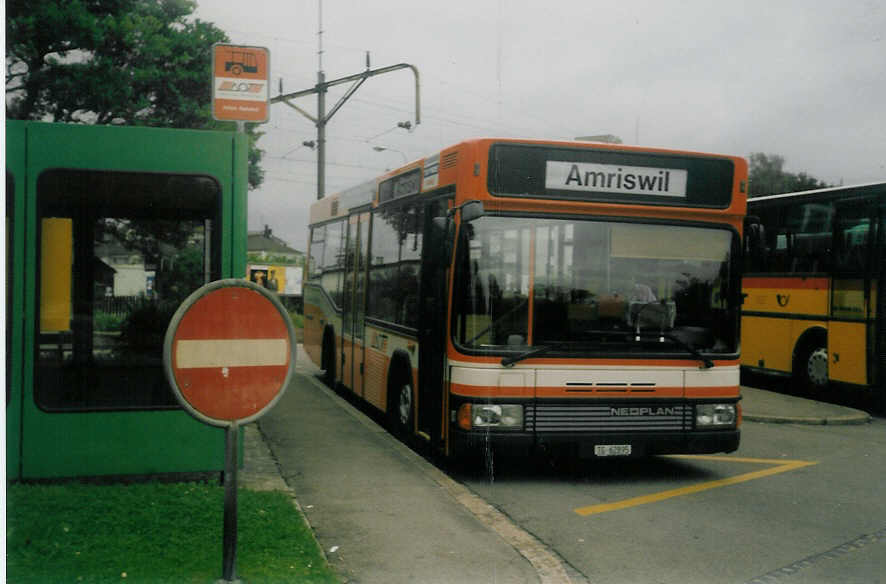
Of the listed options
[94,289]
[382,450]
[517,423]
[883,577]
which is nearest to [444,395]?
[517,423]

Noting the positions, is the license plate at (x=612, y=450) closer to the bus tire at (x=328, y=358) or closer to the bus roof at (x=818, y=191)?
the bus tire at (x=328, y=358)

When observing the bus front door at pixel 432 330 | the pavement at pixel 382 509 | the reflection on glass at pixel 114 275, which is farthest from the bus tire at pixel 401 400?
the reflection on glass at pixel 114 275

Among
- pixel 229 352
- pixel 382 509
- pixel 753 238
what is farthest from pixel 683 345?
pixel 229 352

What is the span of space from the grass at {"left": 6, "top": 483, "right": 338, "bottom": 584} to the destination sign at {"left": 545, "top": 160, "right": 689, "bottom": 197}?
3.52 m

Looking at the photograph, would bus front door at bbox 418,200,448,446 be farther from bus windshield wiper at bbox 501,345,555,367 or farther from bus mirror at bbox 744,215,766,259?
bus mirror at bbox 744,215,766,259

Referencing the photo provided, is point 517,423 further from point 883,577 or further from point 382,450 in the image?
point 883,577

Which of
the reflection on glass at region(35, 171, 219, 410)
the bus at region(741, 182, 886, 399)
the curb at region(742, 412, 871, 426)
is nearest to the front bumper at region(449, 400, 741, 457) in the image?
the reflection on glass at region(35, 171, 219, 410)

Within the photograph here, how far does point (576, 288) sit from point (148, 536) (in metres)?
3.99

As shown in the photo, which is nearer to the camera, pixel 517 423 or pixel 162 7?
pixel 517 423

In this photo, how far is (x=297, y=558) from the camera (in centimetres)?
538

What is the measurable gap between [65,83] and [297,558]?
4.74 metres

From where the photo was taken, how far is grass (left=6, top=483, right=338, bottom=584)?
4984 millimetres

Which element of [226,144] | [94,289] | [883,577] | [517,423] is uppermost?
[226,144]

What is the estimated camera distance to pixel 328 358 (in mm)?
14969
